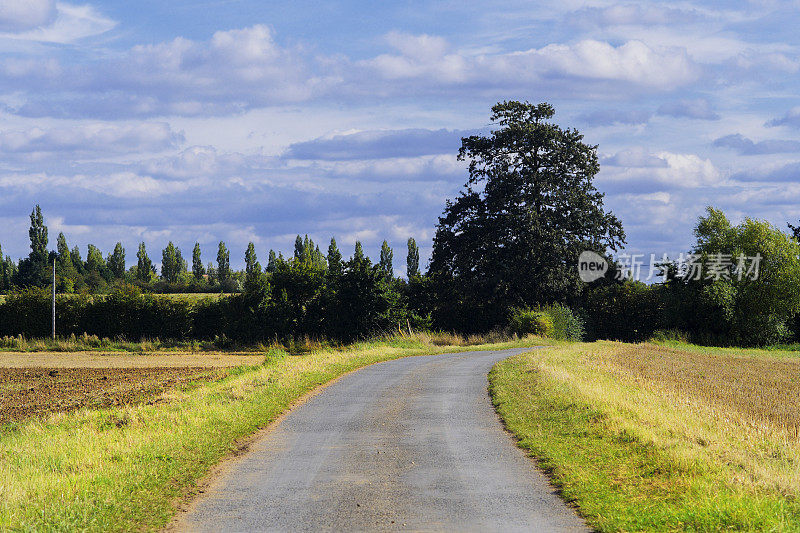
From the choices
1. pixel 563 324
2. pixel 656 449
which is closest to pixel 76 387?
pixel 656 449

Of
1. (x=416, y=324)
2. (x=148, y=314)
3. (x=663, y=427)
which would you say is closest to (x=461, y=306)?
(x=416, y=324)

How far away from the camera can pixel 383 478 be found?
10.6 m

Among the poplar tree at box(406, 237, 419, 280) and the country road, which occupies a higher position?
the poplar tree at box(406, 237, 419, 280)

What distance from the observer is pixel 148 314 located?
57.3m

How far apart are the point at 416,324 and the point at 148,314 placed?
20349 mm

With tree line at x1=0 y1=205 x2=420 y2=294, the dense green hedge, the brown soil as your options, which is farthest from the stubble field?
tree line at x1=0 y1=205 x2=420 y2=294

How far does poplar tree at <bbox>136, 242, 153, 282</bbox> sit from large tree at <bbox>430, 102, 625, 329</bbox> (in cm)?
9766

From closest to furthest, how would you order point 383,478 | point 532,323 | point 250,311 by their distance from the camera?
point 383,478 < point 532,323 < point 250,311

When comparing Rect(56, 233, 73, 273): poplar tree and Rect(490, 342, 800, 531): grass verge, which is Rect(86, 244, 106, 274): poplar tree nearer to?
Rect(56, 233, 73, 273): poplar tree

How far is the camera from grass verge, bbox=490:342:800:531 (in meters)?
8.45

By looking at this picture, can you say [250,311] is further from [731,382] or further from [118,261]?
[118,261]

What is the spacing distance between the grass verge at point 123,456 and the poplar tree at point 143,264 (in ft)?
413

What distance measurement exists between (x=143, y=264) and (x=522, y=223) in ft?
346

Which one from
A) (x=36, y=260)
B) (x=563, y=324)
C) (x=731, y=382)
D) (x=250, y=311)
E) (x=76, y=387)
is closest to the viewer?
(x=731, y=382)
